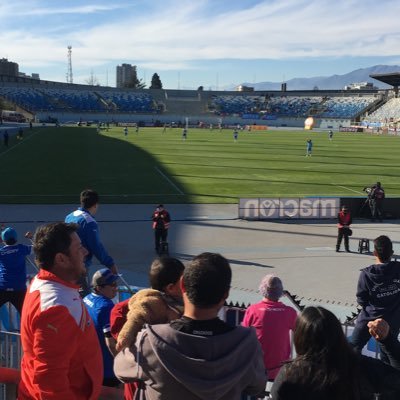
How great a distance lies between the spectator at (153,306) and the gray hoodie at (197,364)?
0.34 m

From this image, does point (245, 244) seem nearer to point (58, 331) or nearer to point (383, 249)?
point (383, 249)

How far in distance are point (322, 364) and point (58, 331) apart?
154 cm

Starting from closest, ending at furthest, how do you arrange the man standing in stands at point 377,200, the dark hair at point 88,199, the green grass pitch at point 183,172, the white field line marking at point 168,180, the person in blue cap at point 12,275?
1. the dark hair at point 88,199
2. the person in blue cap at point 12,275
3. the man standing in stands at point 377,200
4. the green grass pitch at point 183,172
5. the white field line marking at point 168,180

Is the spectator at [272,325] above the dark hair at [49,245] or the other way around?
the other way around

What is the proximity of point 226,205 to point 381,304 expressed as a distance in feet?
56.6

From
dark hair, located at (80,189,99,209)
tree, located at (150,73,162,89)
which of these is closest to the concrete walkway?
dark hair, located at (80,189,99,209)

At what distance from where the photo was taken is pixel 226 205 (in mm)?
23609

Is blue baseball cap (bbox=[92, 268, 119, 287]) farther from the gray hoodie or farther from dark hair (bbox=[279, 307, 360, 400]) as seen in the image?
dark hair (bbox=[279, 307, 360, 400])

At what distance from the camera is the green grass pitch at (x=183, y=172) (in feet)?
87.2

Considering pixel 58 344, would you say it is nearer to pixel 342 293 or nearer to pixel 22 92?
pixel 342 293

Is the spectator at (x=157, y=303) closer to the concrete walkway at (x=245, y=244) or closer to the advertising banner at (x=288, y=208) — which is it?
the concrete walkway at (x=245, y=244)

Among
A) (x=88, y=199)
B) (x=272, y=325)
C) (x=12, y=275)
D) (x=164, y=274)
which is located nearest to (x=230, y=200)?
(x=12, y=275)

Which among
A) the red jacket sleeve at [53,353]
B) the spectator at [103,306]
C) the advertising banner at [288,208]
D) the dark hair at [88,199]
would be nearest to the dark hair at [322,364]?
the red jacket sleeve at [53,353]

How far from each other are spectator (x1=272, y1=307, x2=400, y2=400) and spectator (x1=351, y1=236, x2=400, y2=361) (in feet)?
10.9
